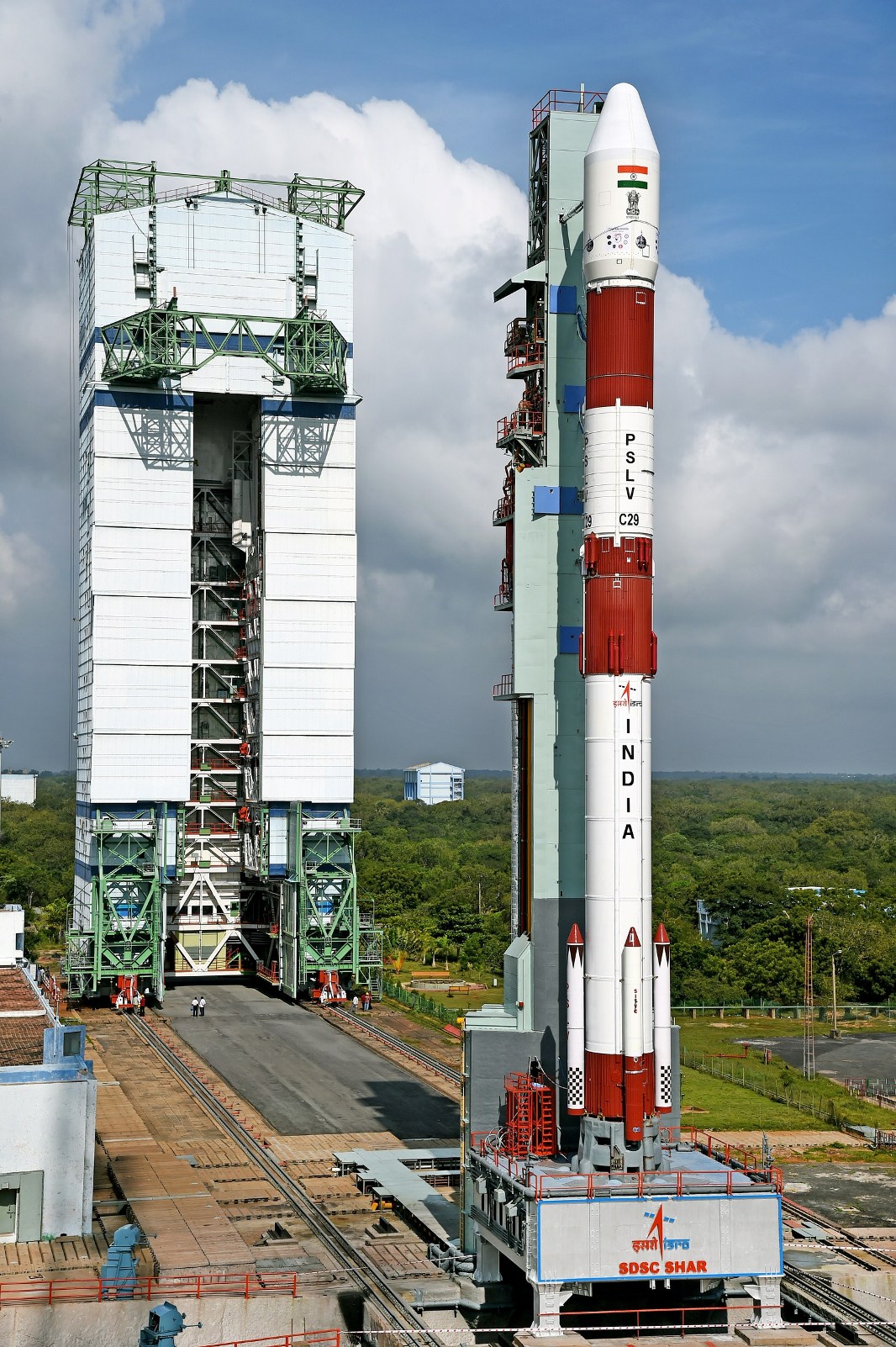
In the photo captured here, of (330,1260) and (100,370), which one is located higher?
(100,370)

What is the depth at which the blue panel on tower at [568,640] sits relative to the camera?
34.9m

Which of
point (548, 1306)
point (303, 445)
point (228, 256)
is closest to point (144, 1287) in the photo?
point (548, 1306)

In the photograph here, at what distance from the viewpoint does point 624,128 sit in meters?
33.0

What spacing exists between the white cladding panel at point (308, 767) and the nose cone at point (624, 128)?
38.9 m

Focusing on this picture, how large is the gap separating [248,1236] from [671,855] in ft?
389

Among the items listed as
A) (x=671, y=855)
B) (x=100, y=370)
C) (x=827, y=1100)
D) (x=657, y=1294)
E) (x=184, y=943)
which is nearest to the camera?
(x=657, y=1294)

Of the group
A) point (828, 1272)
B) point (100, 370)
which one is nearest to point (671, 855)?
point (100, 370)

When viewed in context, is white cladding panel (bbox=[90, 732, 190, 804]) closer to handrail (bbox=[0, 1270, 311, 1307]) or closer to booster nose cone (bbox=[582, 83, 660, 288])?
handrail (bbox=[0, 1270, 311, 1307])

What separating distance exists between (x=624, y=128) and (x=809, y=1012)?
47.9 meters

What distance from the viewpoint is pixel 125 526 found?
6712 cm

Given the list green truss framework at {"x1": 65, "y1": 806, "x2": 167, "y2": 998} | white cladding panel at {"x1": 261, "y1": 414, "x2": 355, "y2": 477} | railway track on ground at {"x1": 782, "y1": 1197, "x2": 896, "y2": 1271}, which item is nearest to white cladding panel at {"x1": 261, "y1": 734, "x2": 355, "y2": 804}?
green truss framework at {"x1": 65, "y1": 806, "x2": 167, "y2": 998}

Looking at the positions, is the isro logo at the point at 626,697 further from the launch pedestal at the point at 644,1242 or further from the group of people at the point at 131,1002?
the group of people at the point at 131,1002

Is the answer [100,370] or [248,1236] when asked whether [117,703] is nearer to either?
[100,370]

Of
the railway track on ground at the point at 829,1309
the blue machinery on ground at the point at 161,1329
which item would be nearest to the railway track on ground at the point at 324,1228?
the blue machinery on ground at the point at 161,1329
